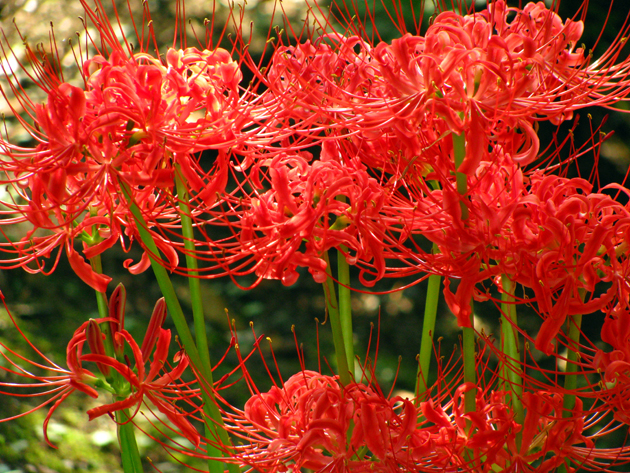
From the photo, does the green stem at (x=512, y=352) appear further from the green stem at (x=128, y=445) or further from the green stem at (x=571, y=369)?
the green stem at (x=128, y=445)

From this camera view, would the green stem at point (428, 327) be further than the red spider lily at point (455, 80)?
Yes

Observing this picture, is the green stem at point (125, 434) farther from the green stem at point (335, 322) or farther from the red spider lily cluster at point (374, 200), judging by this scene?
the green stem at point (335, 322)

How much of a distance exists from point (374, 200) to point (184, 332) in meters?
0.20

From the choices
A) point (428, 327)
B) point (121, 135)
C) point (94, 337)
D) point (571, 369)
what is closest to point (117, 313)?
point (94, 337)

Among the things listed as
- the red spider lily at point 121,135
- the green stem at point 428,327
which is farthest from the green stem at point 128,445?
the green stem at point 428,327

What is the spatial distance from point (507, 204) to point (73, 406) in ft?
4.05

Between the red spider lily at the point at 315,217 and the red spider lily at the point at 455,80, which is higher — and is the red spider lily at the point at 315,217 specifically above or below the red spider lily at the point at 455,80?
below

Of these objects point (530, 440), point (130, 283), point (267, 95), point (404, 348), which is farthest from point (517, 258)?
point (130, 283)

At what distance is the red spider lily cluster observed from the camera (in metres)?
0.48

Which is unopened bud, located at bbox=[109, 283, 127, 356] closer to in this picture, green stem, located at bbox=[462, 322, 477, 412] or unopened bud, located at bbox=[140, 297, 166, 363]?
unopened bud, located at bbox=[140, 297, 166, 363]

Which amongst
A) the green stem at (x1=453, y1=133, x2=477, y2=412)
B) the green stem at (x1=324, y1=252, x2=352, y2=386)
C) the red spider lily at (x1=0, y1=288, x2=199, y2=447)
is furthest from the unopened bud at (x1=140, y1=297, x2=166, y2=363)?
the green stem at (x1=453, y1=133, x2=477, y2=412)

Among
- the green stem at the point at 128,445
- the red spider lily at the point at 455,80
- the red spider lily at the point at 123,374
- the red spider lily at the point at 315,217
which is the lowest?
the green stem at the point at 128,445

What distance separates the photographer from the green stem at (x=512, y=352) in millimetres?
548

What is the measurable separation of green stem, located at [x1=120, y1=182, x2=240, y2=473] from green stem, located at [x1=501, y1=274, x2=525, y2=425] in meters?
0.26
